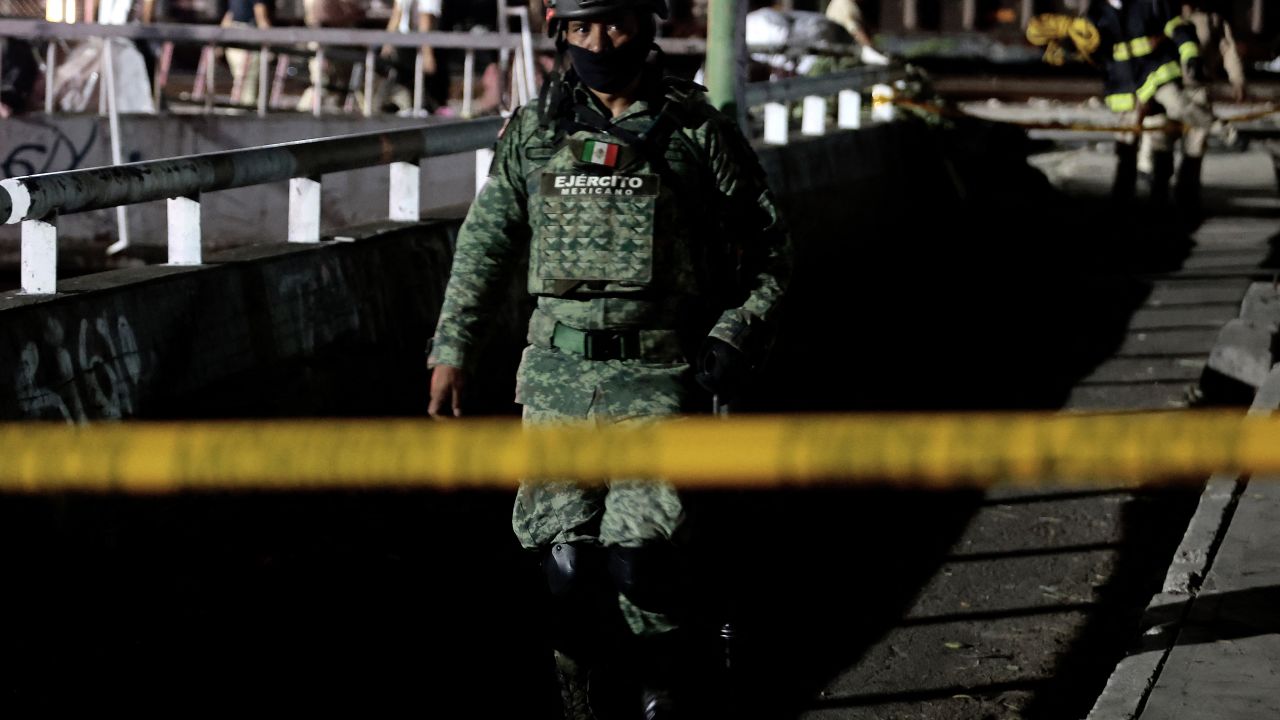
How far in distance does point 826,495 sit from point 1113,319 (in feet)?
15.5

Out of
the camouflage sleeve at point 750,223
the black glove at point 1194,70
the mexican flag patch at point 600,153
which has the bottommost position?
the black glove at point 1194,70

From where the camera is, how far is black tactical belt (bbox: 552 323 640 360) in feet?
16.2

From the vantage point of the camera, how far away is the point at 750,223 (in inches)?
Answer: 201

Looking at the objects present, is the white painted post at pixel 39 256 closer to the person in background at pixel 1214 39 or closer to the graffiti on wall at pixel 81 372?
the graffiti on wall at pixel 81 372

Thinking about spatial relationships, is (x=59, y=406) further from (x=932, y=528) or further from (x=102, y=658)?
(x=932, y=528)

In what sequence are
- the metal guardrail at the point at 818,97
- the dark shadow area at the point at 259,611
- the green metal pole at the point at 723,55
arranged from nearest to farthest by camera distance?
the dark shadow area at the point at 259,611
the green metal pole at the point at 723,55
the metal guardrail at the point at 818,97

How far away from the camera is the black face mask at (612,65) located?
16.2ft

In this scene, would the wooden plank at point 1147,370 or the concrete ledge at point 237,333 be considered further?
the wooden plank at point 1147,370

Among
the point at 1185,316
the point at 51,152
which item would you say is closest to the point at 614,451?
the point at 1185,316

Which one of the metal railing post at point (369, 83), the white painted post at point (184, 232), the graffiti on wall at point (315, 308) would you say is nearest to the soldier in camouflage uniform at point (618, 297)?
the white painted post at point (184, 232)

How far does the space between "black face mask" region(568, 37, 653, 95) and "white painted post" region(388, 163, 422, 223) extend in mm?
3493

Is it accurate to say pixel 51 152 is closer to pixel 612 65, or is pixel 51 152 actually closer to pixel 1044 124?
pixel 1044 124

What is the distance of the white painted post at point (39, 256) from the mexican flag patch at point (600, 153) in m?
1.72

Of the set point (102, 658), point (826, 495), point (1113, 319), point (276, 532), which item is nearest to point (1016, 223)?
point (1113, 319)
